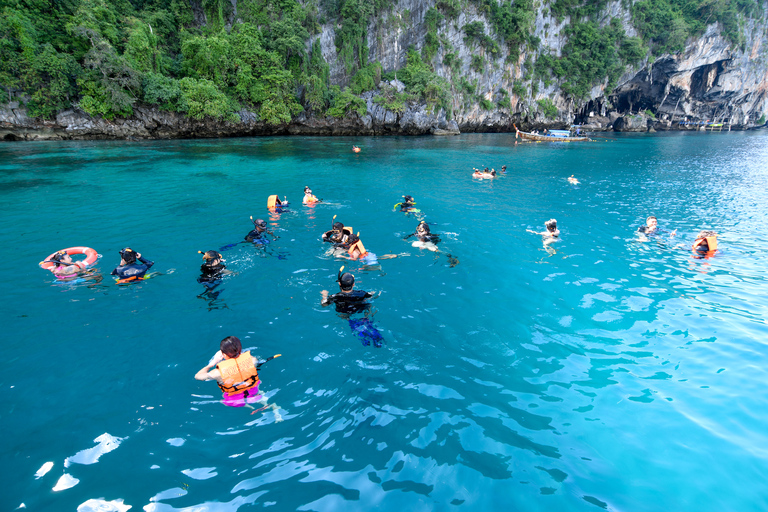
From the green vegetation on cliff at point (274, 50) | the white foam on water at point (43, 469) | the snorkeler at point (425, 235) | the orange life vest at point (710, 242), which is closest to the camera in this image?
the white foam on water at point (43, 469)

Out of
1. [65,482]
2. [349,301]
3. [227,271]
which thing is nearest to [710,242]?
[349,301]

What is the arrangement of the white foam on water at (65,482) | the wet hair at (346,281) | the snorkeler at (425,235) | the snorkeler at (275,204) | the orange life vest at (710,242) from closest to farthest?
the white foam on water at (65,482) < the wet hair at (346,281) < the orange life vest at (710,242) < the snorkeler at (425,235) < the snorkeler at (275,204)

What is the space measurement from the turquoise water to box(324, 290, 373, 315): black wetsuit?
46 cm

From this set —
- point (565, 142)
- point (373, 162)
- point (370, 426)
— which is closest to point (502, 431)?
point (370, 426)

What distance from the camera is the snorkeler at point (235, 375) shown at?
475cm

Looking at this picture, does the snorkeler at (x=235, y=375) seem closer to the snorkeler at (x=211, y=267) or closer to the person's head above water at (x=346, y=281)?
the person's head above water at (x=346, y=281)

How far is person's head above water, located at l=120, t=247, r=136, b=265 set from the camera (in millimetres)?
8055

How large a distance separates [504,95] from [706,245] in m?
60.2

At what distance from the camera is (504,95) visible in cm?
6181

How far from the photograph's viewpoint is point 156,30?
4272cm

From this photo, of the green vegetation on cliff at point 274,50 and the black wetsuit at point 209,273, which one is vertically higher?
the green vegetation on cliff at point 274,50

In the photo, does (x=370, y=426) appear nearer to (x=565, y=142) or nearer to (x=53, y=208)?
(x=53, y=208)

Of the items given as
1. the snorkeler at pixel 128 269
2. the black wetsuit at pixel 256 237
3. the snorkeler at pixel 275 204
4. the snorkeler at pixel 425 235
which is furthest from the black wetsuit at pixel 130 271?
the snorkeler at pixel 425 235

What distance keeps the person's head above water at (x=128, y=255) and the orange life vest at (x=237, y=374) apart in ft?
17.0
